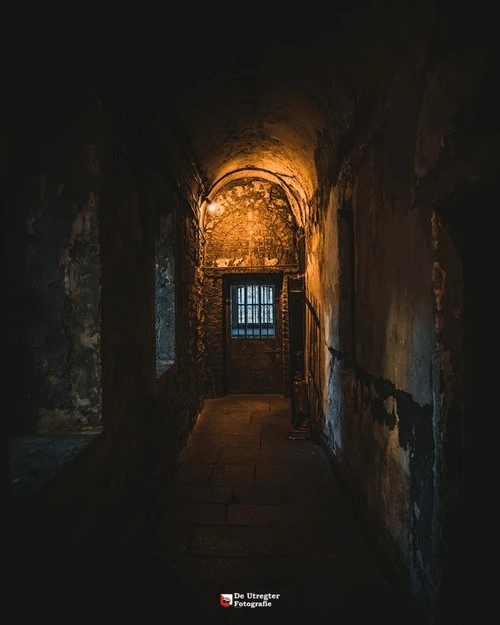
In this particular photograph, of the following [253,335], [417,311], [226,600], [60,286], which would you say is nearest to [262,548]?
[226,600]

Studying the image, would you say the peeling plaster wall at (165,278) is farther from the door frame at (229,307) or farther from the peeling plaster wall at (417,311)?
the door frame at (229,307)

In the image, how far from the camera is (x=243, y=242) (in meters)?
7.92

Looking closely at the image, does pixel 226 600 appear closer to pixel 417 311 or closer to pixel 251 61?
pixel 417 311

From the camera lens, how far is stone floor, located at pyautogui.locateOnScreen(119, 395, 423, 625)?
2.36 m

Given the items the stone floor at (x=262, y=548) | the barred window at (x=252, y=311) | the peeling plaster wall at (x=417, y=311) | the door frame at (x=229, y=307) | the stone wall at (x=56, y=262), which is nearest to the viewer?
the peeling plaster wall at (x=417, y=311)

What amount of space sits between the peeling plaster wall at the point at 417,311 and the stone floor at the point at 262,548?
0.82 feet

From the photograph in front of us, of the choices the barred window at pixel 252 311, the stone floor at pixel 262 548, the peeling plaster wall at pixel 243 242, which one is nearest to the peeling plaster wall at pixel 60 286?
the stone floor at pixel 262 548

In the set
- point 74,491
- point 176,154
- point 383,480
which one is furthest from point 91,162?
point 383,480

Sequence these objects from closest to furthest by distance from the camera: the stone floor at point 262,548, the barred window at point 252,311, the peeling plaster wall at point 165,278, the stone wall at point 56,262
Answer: the stone wall at point 56,262, the stone floor at point 262,548, the peeling plaster wall at point 165,278, the barred window at point 252,311

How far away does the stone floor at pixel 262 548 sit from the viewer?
236 centimetres

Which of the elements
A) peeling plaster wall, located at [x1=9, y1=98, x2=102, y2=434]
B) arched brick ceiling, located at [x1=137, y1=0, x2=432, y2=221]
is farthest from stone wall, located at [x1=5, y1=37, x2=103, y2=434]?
arched brick ceiling, located at [x1=137, y1=0, x2=432, y2=221]

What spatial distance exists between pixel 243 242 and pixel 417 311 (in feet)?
19.6

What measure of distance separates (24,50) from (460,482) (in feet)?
9.47

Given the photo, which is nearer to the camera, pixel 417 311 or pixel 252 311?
pixel 417 311
